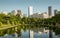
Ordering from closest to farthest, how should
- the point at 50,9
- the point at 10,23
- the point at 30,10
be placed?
the point at 10,23 < the point at 50,9 < the point at 30,10

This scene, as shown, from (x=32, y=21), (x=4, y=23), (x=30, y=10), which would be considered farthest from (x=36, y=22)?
(x=30, y=10)

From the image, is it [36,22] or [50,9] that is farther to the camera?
[50,9]

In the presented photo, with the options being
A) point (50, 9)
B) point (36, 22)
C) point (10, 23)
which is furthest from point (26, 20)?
point (50, 9)

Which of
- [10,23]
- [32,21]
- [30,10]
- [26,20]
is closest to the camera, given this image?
[10,23]

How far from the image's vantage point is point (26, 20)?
244 feet

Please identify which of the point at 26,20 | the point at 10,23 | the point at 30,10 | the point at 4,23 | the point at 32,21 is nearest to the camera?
the point at 4,23

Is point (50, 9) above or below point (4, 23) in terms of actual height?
above

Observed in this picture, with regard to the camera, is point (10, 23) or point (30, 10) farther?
point (30, 10)

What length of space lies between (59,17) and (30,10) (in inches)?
3124

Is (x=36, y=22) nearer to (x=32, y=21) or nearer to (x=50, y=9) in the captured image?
(x=32, y=21)

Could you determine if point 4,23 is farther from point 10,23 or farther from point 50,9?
point 50,9

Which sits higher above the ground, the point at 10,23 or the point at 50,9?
the point at 50,9

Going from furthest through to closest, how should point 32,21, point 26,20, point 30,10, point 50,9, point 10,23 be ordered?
point 30,10, point 50,9, point 32,21, point 26,20, point 10,23

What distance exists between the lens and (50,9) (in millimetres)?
115000
